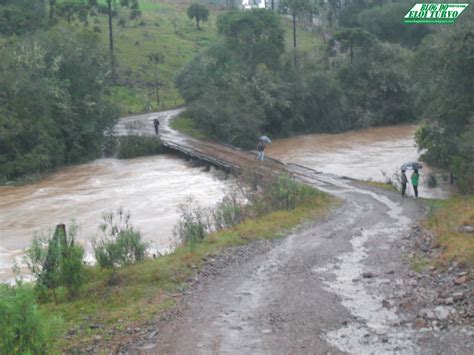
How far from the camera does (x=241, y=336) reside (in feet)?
33.5

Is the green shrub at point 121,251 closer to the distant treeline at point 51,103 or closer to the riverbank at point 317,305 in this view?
the riverbank at point 317,305

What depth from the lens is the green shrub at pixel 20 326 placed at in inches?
310

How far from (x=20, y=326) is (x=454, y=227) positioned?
1197cm

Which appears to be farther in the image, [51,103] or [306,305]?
[51,103]

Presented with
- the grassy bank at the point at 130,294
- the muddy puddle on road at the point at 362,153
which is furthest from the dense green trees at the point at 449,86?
the grassy bank at the point at 130,294

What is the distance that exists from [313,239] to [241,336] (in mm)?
7688

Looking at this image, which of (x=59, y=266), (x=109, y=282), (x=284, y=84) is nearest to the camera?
(x=59, y=266)

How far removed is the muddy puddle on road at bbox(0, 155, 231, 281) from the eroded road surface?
603cm

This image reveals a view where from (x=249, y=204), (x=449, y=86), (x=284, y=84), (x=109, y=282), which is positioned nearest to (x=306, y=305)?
(x=109, y=282)

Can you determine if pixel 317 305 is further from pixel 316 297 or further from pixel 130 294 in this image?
pixel 130 294

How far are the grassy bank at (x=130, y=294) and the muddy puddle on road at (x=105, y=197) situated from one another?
4.32 meters

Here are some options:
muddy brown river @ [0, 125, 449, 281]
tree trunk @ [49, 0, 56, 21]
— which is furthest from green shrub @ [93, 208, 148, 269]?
tree trunk @ [49, 0, 56, 21]

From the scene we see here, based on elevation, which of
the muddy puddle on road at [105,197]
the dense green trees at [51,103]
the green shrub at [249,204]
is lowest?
the muddy puddle on road at [105,197]

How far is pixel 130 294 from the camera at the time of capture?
12547 mm
